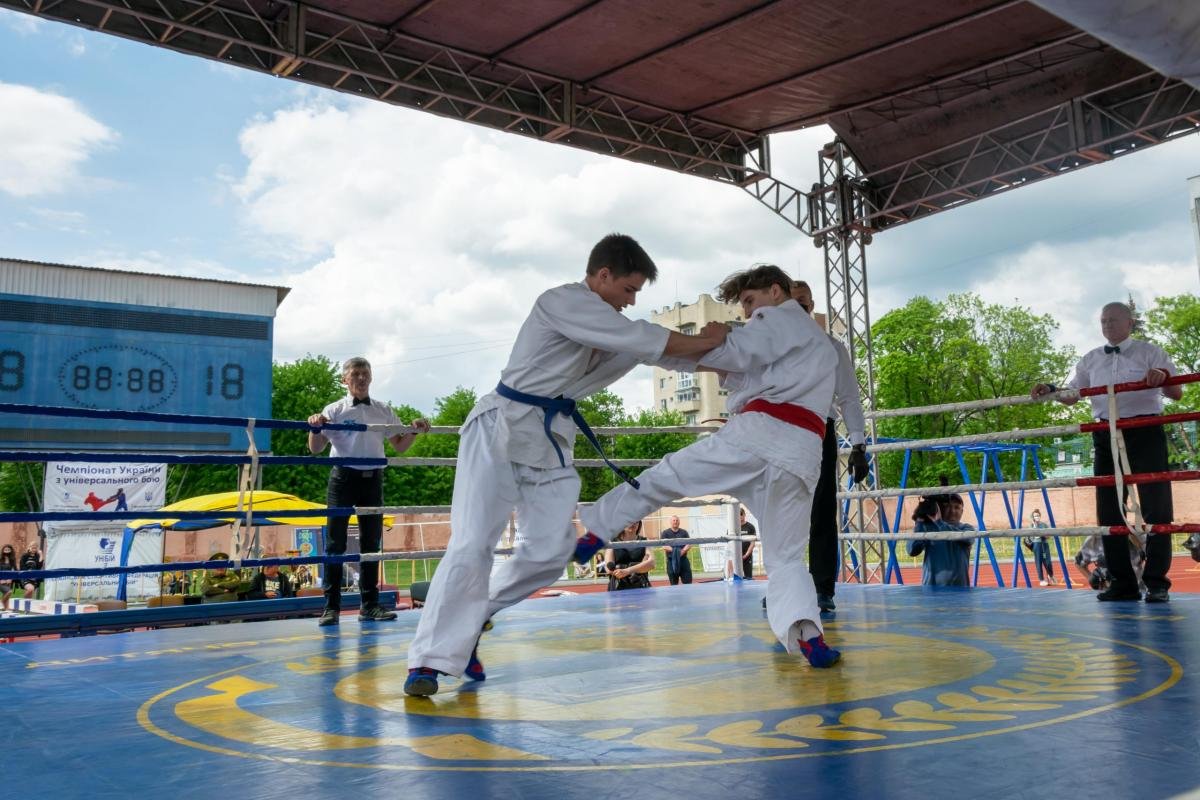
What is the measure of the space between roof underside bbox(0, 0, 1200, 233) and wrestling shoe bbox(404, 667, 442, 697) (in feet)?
21.9

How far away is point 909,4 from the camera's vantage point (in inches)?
324

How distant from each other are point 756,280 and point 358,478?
2808 mm

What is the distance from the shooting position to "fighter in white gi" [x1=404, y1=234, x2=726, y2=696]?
271cm

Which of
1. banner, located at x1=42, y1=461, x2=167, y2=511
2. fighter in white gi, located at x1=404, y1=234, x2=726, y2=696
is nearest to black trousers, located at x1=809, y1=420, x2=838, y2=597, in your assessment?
fighter in white gi, located at x1=404, y1=234, x2=726, y2=696

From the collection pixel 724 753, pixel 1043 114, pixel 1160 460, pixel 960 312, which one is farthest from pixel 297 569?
pixel 960 312

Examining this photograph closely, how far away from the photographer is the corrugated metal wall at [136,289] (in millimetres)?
24953

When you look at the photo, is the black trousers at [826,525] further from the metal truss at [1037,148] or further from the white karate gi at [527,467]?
the metal truss at [1037,148]

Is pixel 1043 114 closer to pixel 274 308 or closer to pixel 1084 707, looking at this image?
pixel 1084 707

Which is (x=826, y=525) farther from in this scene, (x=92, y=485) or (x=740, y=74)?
(x=92, y=485)

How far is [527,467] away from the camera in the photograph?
2930 millimetres

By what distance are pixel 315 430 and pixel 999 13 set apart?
7215 mm

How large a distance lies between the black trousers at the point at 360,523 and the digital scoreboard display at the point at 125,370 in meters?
21.2


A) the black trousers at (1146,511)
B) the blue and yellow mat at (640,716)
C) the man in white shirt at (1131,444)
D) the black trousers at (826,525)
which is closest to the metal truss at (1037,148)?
the man in white shirt at (1131,444)

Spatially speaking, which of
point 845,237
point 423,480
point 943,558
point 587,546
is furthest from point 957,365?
point 587,546
